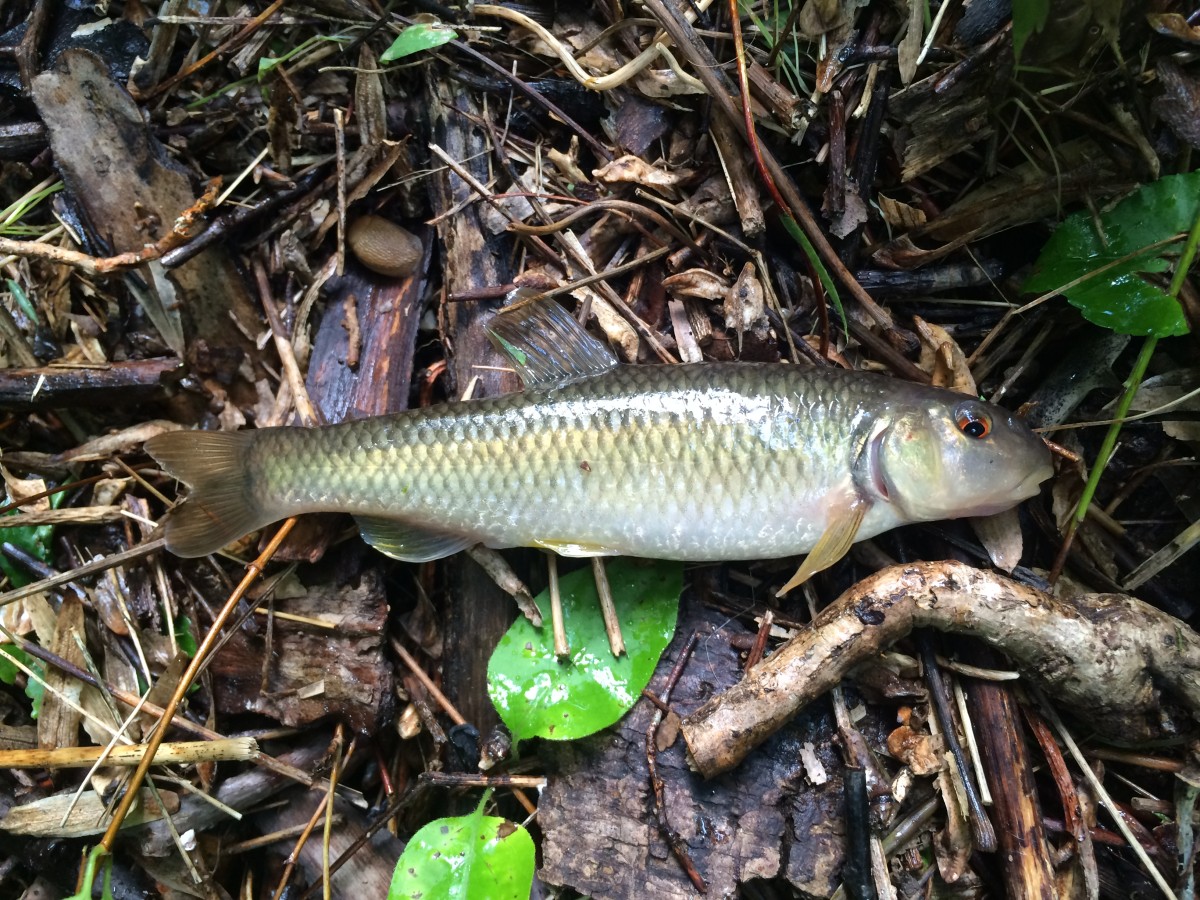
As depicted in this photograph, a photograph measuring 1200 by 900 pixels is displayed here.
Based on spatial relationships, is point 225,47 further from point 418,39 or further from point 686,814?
point 686,814

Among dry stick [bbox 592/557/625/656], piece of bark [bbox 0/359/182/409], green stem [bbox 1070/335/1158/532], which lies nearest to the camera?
green stem [bbox 1070/335/1158/532]

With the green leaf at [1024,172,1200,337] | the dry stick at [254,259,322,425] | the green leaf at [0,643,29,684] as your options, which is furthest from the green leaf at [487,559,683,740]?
the green leaf at [0,643,29,684]

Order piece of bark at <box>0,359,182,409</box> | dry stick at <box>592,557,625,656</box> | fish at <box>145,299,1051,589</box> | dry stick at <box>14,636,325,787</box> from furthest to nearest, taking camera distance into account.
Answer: piece of bark at <box>0,359,182,409</box> < dry stick at <box>14,636,325,787</box> < dry stick at <box>592,557,625,656</box> < fish at <box>145,299,1051,589</box>

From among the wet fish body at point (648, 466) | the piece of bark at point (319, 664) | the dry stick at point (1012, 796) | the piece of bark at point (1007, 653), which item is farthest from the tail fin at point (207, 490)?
the dry stick at point (1012, 796)

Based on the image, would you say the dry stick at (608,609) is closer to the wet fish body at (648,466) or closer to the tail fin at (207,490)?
the wet fish body at (648,466)

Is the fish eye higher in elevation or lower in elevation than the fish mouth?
higher

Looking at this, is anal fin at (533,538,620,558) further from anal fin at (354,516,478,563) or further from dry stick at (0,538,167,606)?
dry stick at (0,538,167,606)

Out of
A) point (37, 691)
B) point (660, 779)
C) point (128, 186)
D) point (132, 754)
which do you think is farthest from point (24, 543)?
point (660, 779)
